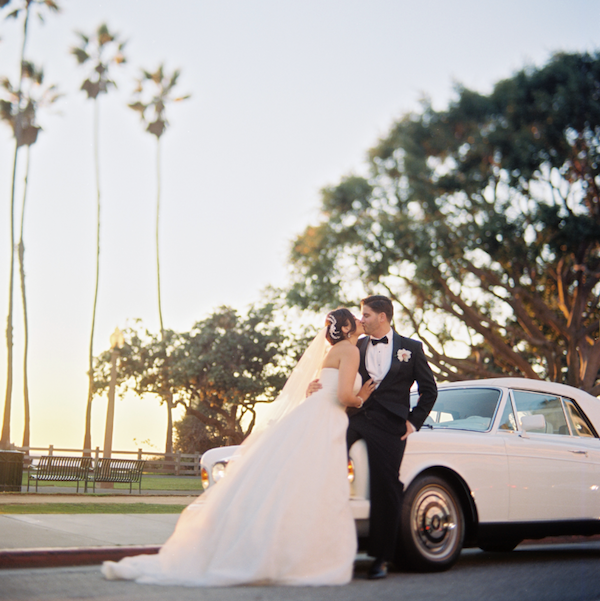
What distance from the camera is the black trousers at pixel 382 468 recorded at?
5605 mm

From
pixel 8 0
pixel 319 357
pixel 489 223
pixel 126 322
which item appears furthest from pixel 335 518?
pixel 8 0

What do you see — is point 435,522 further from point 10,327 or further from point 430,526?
point 10,327

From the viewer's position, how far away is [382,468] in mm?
5695

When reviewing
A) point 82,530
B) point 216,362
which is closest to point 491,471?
point 82,530

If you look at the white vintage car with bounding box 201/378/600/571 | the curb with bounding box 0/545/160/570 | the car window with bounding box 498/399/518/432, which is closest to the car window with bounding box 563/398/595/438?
the white vintage car with bounding box 201/378/600/571

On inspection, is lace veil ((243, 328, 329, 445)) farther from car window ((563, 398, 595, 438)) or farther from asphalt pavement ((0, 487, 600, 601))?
car window ((563, 398, 595, 438))

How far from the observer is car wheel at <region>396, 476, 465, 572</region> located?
5883 millimetres

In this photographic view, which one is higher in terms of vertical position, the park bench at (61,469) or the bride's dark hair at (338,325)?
the bride's dark hair at (338,325)

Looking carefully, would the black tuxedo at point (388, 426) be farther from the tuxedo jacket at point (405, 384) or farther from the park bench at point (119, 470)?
the park bench at point (119, 470)

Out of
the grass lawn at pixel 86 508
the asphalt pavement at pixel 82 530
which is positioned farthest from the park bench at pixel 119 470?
the asphalt pavement at pixel 82 530

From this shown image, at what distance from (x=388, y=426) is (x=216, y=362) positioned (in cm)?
3012

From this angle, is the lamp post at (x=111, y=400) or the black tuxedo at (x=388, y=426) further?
the lamp post at (x=111, y=400)

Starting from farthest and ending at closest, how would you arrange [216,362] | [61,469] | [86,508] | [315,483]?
[216,362]
[61,469]
[86,508]
[315,483]

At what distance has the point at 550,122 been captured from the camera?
854 inches
